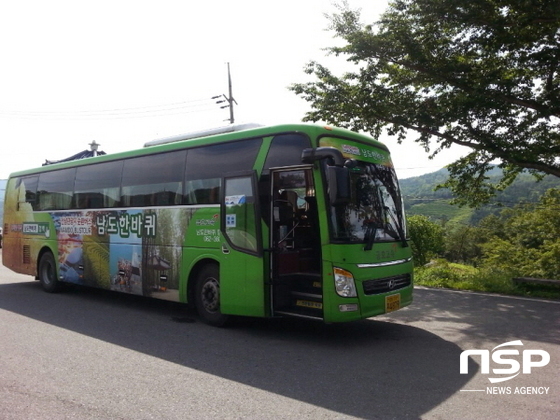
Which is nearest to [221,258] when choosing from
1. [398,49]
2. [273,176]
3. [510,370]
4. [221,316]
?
[221,316]

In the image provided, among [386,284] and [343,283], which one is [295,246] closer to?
[343,283]

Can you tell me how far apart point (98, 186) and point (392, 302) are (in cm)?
669

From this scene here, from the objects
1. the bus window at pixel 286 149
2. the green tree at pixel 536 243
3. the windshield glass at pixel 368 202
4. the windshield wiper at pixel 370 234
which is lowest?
the green tree at pixel 536 243

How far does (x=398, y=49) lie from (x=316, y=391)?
12.1m

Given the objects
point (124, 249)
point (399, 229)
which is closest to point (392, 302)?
point (399, 229)

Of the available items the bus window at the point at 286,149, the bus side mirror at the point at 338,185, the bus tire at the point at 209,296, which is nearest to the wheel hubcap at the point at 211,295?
the bus tire at the point at 209,296

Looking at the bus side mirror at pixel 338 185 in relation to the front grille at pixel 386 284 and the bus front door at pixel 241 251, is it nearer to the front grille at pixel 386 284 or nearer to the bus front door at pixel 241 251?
the front grille at pixel 386 284

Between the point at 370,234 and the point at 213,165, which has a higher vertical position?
the point at 213,165

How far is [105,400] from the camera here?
4.80 m

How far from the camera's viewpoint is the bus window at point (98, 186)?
10.2 meters

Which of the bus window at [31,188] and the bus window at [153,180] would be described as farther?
the bus window at [31,188]

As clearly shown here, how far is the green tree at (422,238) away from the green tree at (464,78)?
1050 cm

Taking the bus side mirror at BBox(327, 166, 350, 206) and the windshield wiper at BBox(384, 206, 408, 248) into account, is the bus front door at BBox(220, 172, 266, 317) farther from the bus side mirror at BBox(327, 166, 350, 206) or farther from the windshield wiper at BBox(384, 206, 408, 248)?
the windshield wiper at BBox(384, 206, 408, 248)

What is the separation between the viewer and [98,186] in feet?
35.0
